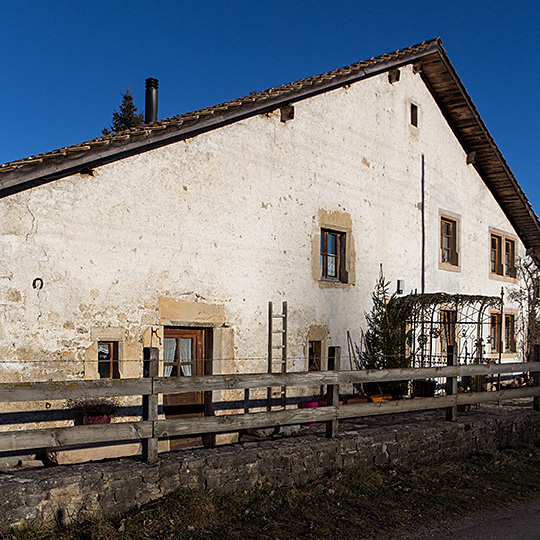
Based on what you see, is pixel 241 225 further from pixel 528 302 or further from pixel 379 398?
pixel 528 302

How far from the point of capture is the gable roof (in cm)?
648

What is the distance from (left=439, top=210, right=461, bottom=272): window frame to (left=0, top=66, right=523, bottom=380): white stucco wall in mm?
231

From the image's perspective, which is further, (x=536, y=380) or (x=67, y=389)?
(x=536, y=380)

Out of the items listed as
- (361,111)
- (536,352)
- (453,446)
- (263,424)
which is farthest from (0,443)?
(361,111)

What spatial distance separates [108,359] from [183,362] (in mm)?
1248

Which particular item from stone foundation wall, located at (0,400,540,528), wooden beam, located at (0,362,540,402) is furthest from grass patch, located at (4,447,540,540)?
wooden beam, located at (0,362,540,402)

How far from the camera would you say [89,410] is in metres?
6.86

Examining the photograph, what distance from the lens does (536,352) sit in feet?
31.1

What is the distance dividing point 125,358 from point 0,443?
2954mm

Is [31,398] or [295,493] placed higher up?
[31,398]

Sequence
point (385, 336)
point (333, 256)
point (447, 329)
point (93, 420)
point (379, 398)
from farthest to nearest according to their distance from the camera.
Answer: point (447, 329)
point (385, 336)
point (333, 256)
point (379, 398)
point (93, 420)

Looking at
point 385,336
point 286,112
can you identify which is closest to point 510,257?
point 385,336

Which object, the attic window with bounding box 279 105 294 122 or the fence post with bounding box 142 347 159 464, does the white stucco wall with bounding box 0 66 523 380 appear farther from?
the fence post with bounding box 142 347 159 464

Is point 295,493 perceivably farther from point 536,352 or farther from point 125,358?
point 536,352
